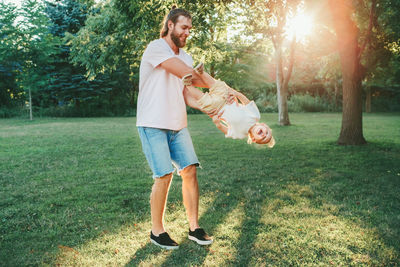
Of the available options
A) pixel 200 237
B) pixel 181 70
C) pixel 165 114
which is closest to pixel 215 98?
pixel 181 70

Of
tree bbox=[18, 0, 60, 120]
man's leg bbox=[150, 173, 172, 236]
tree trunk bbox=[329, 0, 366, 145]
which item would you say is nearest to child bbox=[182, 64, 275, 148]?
man's leg bbox=[150, 173, 172, 236]

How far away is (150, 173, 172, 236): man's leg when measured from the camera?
334cm

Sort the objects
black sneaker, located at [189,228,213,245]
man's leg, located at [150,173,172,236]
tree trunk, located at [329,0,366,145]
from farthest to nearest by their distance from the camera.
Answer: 1. tree trunk, located at [329,0,366,145]
2. black sneaker, located at [189,228,213,245]
3. man's leg, located at [150,173,172,236]

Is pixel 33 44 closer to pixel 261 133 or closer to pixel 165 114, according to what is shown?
pixel 165 114

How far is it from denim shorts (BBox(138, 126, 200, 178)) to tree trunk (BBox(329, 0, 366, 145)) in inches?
329

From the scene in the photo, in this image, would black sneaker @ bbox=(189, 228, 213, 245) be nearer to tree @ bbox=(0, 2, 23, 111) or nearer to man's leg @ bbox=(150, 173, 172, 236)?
man's leg @ bbox=(150, 173, 172, 236)

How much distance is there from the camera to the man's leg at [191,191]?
343cm

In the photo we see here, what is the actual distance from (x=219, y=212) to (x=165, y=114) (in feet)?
6.08

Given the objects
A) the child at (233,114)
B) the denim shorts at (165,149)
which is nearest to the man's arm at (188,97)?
the denim shorts at (165,149)

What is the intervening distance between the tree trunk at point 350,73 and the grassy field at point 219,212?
2.37 metres

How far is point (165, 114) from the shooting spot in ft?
10.4

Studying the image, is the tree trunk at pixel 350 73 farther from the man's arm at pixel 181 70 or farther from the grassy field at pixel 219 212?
the man's arm at pixel 181 70

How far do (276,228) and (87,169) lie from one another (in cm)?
472

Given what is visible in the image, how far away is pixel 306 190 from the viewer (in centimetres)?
551
